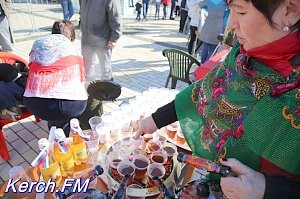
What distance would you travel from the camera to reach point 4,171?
2.58 m

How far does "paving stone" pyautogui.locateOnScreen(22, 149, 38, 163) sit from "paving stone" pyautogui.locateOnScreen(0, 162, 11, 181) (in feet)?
0.63

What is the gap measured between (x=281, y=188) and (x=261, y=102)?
28 centimetres

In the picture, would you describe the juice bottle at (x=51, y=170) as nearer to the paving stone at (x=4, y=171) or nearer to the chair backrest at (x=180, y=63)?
the paving stone at (x=4, y=171)

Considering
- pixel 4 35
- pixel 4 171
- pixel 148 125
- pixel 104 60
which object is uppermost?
pixel 148 125

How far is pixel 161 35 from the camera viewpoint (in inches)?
387

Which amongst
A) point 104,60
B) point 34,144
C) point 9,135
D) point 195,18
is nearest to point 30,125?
point 9,135

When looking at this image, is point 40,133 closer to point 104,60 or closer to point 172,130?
point 104,60

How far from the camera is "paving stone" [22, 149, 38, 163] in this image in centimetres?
277

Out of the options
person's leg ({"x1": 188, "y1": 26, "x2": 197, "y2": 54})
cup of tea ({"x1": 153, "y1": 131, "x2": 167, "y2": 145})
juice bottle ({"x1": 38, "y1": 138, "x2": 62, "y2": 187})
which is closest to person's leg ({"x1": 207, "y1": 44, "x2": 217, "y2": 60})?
person's leg ({"x1": 188, "y1": 26, "x2": 197, "y2": 54})

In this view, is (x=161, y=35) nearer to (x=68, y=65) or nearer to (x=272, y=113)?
(x=68, y=65)

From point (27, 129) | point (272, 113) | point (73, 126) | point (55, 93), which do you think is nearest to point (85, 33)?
point (27, 129)

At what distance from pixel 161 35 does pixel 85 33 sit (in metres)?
6.18

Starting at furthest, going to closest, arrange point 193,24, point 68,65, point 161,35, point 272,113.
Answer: point 161,35
point 193,24
point 68,65
point 272,113

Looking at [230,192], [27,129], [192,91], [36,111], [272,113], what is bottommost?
[27,129]
